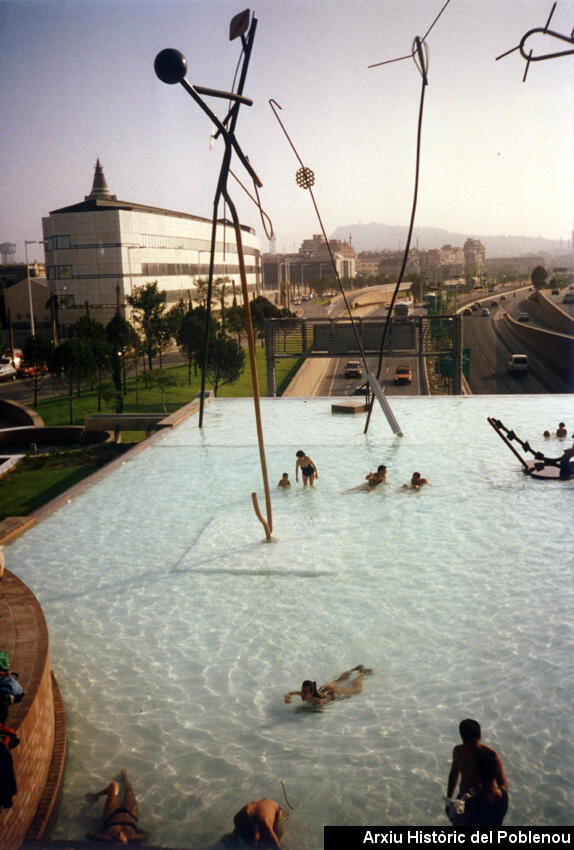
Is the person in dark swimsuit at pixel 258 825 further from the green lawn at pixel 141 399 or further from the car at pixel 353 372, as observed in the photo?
the car at pixel 353 372

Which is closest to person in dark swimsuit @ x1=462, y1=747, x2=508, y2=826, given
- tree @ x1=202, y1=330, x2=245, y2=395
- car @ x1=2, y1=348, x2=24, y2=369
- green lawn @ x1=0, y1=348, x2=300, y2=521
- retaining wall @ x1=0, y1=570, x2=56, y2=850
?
retaining wall @ x1=0, y1=570, x2=56, y2=850

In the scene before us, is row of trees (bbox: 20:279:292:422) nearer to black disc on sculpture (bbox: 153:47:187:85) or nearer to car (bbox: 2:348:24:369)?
car (bbox: 2:348:24:369)

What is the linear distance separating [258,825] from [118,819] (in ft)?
2.99

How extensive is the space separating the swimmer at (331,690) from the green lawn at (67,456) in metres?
13.4

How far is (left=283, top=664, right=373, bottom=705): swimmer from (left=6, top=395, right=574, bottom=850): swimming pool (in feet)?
0.36

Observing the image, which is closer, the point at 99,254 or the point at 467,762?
the point at 467,762

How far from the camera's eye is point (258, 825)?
4.72m

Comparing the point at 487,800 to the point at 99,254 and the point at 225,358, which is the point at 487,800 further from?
the point at 99,254

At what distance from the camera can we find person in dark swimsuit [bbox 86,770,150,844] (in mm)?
4801

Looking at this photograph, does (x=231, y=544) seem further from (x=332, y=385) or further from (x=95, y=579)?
(x=332, y=385)

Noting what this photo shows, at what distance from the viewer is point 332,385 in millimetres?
41062

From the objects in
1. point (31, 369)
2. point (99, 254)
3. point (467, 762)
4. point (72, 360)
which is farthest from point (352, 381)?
point (467, 762)

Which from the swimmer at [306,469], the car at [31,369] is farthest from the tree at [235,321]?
the swimmer at [306,469]

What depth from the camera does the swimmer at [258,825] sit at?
185 inches
